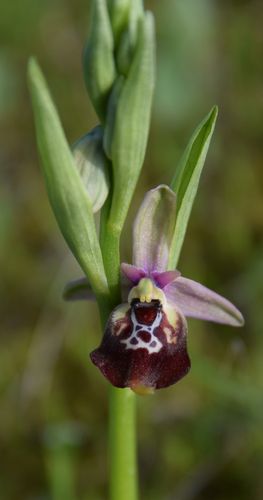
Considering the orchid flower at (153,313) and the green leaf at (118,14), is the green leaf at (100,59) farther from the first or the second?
the orchid flower at (153,313)

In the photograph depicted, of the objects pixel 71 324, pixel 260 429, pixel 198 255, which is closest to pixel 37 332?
pixel 71 324

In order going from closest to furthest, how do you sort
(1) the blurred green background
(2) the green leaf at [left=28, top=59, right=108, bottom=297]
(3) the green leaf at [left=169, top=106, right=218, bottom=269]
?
1. (2) the green leaf at [left=28, top=59, right=108, bottom=297]
2. (3) the green leaf at [left=169, top=106, right=218, bottom=269]
3. (1) the blurred green background

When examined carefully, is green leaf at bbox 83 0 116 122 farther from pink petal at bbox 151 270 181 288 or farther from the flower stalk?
pink petal at bbox 151 270 181 288

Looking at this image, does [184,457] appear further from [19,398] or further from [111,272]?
[111,272]

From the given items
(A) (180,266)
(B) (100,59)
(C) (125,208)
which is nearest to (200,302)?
(C) (125,208)

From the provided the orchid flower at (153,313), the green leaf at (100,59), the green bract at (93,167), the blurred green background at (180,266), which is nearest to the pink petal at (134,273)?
the orchid flower at (153,313)

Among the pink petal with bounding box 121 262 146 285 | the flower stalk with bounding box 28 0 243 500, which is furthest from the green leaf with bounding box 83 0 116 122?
the pink petal with bounding box 121 262 146 285
